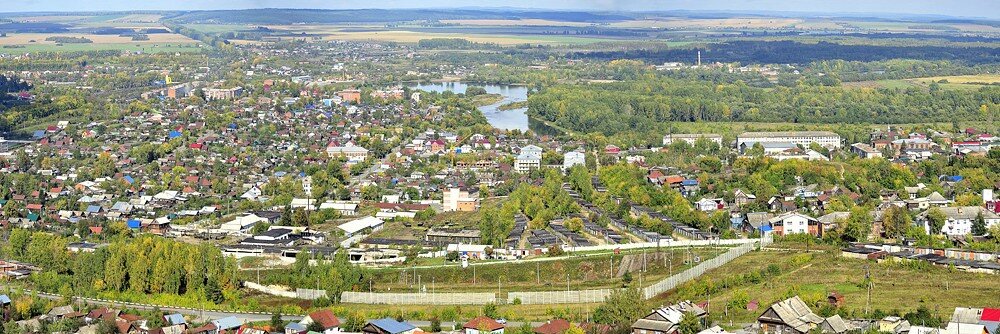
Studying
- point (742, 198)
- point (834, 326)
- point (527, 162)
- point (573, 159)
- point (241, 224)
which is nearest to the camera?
point (834, 326)

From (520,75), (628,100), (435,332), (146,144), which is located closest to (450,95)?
(628,100)

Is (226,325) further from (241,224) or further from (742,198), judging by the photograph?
(742,198)

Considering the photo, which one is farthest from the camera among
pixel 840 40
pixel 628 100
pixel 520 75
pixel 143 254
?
pixel 840 40

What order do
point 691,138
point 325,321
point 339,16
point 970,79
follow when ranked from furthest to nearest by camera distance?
point 339,16, point 970,79, point 691,138, point 325,321

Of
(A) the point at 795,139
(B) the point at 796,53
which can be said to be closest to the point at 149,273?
(A) the point at 795,139

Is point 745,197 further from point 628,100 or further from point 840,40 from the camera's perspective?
point 840,40

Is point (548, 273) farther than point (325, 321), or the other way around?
point (548, 273)

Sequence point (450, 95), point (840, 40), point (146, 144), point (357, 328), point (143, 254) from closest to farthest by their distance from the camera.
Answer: point (357, 328)
point (143, 254)
point (146, 144)
point (450, 95)
point (840, 40)
